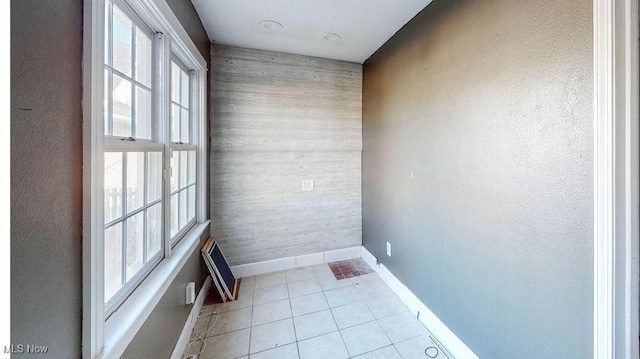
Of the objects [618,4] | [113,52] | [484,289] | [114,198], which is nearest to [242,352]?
[114,198]

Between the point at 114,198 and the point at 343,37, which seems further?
the point at 343,37

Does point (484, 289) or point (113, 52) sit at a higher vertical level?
point (113, 52)

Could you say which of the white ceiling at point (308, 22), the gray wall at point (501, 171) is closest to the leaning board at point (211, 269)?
the gray wall at point (501, 171)

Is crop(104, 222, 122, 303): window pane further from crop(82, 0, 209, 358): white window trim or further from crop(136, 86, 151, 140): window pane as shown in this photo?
crop(136, 86, 151, 140): window pane

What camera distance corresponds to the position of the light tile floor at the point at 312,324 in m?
1.61

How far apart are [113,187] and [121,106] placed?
0.38 metres

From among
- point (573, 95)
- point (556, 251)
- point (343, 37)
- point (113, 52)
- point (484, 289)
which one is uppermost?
point (343, 37)

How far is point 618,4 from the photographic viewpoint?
0.84 meters

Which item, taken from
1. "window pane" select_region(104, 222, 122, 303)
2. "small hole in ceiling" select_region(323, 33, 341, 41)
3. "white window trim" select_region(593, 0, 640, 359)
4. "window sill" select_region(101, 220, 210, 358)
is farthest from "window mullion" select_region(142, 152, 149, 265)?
"white window trim" select_region(593, 0, 640, 359)

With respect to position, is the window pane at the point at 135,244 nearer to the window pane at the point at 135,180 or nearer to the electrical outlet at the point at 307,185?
the window pane at the point at 135,180

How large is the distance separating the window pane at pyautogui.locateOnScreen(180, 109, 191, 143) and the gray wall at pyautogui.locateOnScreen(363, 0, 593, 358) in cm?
189

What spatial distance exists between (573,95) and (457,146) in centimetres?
59

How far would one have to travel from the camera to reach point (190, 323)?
1763mm

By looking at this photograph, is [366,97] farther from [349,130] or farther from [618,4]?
[618,4]
